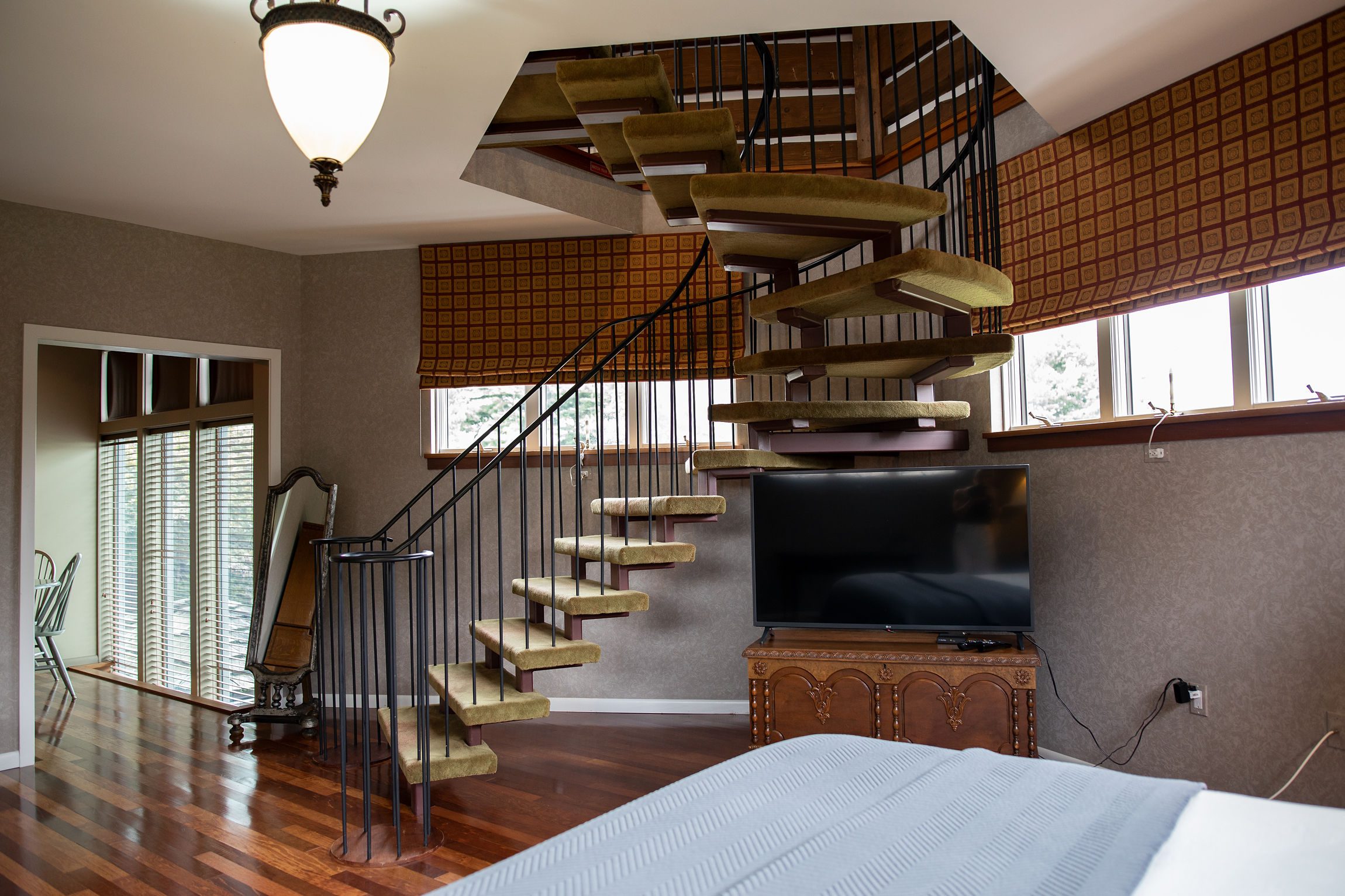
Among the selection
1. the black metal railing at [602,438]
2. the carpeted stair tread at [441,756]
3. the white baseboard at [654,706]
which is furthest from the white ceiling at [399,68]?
the white baseboard at [654,706]

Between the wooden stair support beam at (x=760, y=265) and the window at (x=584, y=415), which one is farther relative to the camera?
the window at (x=584, y=415)

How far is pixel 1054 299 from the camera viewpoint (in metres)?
3.32

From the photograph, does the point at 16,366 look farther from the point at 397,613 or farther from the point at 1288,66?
the point at 1288,66

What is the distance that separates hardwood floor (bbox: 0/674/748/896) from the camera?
2.66 meters

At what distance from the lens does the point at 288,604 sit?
451 cm

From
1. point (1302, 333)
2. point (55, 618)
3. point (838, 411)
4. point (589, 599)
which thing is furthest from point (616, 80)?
point (55, 618)

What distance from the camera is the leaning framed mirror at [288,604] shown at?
168 inches

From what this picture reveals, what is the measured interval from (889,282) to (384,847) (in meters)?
2.45

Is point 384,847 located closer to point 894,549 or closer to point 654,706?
point 654,706

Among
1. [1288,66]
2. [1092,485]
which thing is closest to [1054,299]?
[1092,485]

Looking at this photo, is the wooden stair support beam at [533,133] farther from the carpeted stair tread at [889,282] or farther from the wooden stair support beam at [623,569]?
the wooden stair support beam at [623,569]

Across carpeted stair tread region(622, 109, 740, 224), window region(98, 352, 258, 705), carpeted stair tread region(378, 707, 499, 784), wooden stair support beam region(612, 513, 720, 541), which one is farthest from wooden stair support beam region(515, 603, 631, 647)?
window region(98, 352, 258, 705)

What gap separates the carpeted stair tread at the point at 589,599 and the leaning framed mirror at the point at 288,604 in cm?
143

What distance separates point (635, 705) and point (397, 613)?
1.38 m
